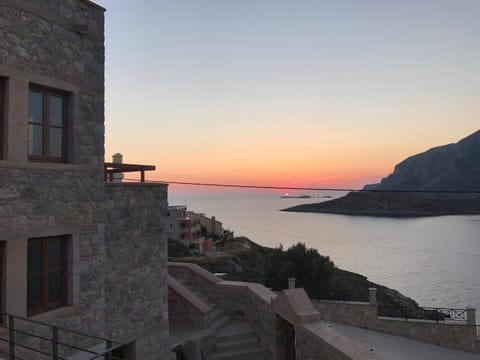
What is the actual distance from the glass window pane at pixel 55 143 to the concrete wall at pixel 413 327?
570 inches

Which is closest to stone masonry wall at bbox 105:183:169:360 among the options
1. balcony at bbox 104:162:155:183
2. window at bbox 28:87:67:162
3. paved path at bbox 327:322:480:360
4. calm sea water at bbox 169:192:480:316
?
balcony at bbox 104:162:155:183

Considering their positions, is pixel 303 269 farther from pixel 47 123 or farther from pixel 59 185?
pixel 47 123

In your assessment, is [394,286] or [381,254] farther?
[381,254]

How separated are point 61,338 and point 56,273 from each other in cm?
105

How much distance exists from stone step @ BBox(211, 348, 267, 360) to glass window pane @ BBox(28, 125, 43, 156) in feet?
22.9

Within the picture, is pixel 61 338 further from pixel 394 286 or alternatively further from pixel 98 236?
pixel 394 286

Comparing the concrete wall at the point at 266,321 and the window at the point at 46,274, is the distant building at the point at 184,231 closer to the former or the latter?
the concrete wall at the point at 266,321

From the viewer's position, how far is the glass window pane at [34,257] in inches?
261

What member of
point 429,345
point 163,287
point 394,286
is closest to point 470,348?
point 429,345

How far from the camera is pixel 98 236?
25.2 feet

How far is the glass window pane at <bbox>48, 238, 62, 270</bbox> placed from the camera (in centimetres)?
695

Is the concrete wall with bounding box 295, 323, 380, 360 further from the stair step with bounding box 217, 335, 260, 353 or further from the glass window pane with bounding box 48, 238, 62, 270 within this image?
the glass window pane with bounding box 48, 238, 62, 270

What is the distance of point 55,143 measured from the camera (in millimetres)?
7125

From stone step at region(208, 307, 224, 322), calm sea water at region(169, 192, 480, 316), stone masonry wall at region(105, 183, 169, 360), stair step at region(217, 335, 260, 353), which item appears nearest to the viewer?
stone masonry wall at region(105, 183, 169, 360)
